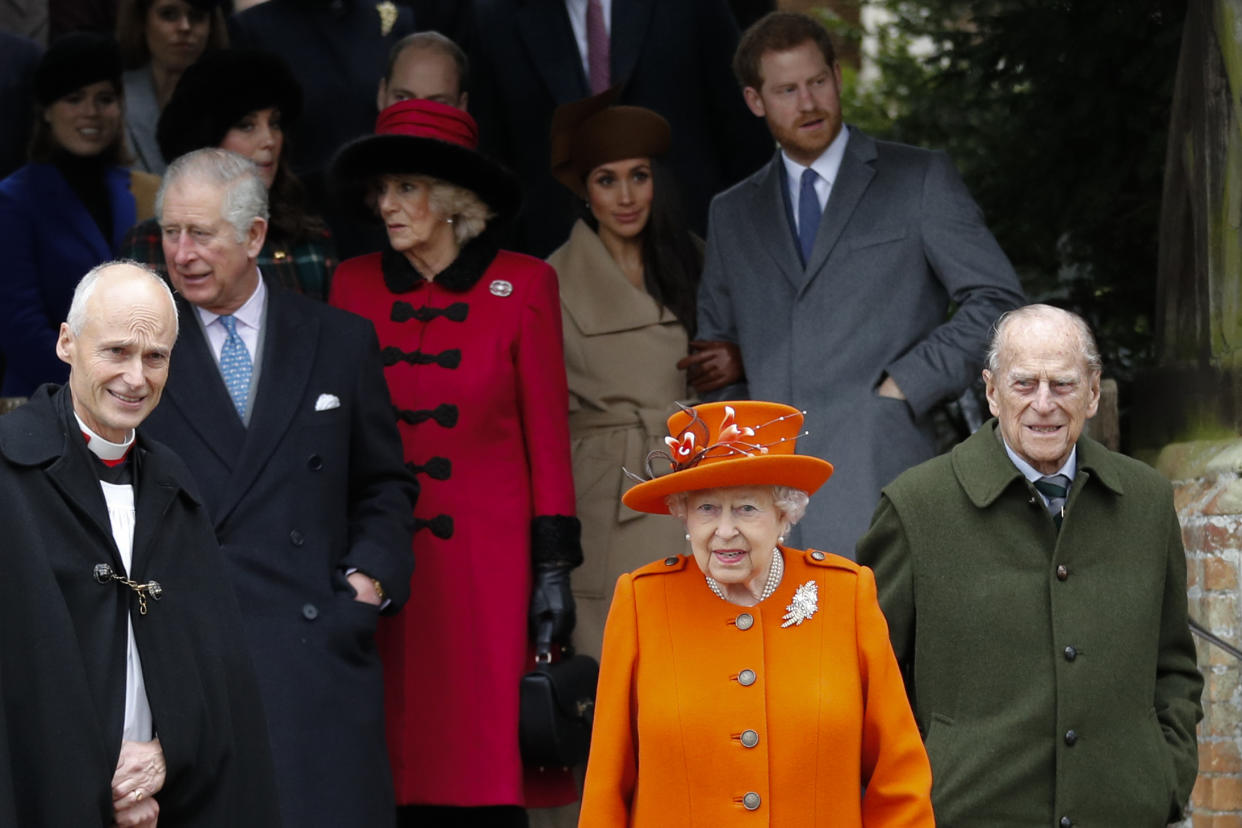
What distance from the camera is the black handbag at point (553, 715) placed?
5727mm

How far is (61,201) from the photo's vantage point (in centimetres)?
680

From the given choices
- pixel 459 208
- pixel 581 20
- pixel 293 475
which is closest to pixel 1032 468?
pixel 293 475

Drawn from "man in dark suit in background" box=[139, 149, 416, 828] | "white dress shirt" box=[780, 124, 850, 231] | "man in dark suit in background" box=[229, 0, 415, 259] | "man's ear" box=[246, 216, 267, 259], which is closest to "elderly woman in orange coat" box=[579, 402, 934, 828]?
"man in dark suit in background" box=[139, 149, 416, 828]

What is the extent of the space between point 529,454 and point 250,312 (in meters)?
0.92

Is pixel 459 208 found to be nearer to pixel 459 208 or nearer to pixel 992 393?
pixel 459 208

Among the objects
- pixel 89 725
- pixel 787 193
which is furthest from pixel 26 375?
pixel 89 725

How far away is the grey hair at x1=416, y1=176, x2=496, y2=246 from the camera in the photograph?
20.1ft

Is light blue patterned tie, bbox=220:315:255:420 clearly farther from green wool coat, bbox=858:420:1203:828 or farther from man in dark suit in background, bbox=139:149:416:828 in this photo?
green wool coat, bbox=858:420:1203:828

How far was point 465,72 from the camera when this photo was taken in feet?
23.2

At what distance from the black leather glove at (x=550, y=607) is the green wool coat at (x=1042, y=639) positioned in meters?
1.34

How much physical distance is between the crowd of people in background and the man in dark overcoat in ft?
0.03

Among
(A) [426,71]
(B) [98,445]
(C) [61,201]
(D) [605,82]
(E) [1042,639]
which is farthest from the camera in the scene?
(D) [605,82]

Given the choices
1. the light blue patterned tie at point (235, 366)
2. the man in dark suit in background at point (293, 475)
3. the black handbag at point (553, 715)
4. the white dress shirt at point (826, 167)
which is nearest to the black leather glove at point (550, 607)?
the black handbag at point (553, 715)

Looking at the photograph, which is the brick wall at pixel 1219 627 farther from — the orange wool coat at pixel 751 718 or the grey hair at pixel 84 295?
the grey hair at pixel 84 295
